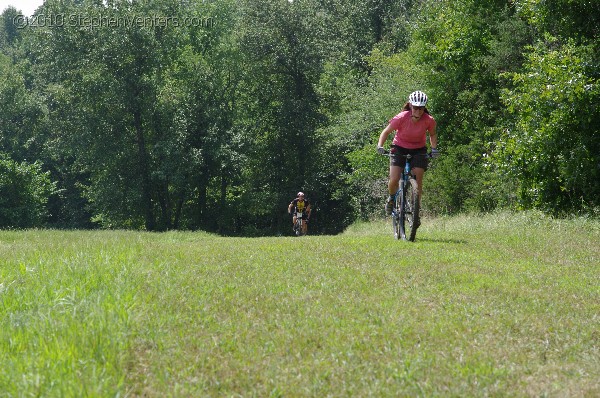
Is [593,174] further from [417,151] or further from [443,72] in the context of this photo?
[443,72]

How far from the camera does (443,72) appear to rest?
2798 cm

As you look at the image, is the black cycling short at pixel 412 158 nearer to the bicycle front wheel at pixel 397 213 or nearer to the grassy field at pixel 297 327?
the bicycle front wheel at pixel 397 213

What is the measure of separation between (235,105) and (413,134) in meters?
36.4

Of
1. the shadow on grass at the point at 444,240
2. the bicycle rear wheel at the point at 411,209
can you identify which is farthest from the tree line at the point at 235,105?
the bicycle rear wheel at the point at 411,209

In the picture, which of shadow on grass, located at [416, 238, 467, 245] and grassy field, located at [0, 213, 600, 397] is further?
shadow on grass, located at [416, 238, 467, 245]

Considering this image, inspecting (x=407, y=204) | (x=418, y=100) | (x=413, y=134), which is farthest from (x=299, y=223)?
(x=418, y=100)

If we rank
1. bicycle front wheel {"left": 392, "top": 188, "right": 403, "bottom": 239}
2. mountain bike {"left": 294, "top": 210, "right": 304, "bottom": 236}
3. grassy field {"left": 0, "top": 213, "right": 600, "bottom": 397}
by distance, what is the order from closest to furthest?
grassy field {"left": 0, "top": 213, "right": 600, "bottom": 397}, bicycle front wheel {"left": 392, "top": 188, "right": 403, "bottom": 239}, mountain bike {"left": 294, "top": 210, "right": 304, "bottom": 236}

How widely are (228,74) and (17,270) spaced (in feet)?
128

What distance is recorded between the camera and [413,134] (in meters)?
11.1

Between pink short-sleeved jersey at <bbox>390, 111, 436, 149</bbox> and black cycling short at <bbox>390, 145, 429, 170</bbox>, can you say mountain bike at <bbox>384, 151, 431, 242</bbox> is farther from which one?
pink short-sleeved jersey at <bbox>390, 111, 436, 149</bbox>

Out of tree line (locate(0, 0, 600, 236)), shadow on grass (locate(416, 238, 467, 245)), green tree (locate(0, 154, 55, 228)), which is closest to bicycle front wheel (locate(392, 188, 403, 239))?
shadow on grass (locate(416, 238, 467, 245))

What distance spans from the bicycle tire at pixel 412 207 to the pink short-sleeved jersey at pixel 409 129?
1.98 ft

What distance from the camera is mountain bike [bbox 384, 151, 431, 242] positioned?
10953mm

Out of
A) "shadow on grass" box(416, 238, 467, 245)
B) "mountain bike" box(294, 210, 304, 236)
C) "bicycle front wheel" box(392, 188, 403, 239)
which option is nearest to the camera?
"shadow on grass" box(416, 238, 467, 245)
